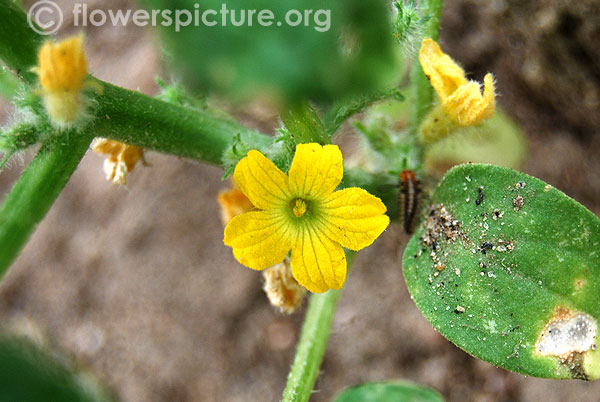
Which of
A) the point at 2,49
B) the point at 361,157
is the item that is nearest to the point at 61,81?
the point at 2,49

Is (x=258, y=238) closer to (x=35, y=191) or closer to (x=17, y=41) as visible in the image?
(x=35, y=191)

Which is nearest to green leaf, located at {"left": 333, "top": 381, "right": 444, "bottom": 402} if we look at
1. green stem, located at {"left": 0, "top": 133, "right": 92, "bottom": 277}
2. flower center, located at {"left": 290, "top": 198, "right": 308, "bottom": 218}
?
flower center, located at {"left": 290, "top": 198, "right": 308, "bottom": 218}

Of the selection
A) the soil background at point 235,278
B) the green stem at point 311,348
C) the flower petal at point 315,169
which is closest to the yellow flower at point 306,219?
the flower petal at point 315,169

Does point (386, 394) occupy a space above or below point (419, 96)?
below

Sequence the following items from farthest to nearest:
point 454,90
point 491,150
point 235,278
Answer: point 235,278
point 491,150
point 454,90

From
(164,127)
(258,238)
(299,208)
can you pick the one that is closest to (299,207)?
(299,208)

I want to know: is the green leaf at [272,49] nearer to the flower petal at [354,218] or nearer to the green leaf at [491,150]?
the flower petal at [354,218]
